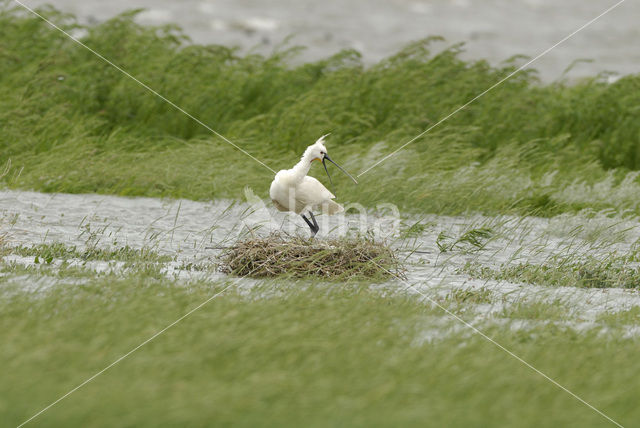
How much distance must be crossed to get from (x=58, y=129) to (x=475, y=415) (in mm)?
11809

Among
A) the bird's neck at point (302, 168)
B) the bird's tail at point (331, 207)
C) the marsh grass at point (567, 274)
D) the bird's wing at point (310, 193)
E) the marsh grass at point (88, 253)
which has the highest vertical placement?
the bird's neck at point (302, 168)

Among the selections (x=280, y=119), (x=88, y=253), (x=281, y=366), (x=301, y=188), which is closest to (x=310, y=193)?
(x=301, y=188)

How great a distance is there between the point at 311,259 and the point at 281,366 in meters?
2.91

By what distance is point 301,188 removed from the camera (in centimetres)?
829

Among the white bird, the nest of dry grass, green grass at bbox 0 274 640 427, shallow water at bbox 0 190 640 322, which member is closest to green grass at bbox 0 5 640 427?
green grass at bbox 0 274 640 427

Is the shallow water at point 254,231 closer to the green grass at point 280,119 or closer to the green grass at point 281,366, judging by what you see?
the green grass at point 280,119

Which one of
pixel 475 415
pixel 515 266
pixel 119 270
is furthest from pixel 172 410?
pixel 515 266

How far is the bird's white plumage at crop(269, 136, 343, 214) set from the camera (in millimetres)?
8164

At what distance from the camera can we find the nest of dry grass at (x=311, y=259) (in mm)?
8312

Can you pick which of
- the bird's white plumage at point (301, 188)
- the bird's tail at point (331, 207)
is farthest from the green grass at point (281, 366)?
the bird's tail at point (331, 207)

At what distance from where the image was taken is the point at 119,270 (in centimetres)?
793

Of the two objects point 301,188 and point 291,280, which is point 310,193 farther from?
point 291,280

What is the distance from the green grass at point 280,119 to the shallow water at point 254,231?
0.71 meters

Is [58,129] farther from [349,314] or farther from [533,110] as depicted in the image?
[349,314]
